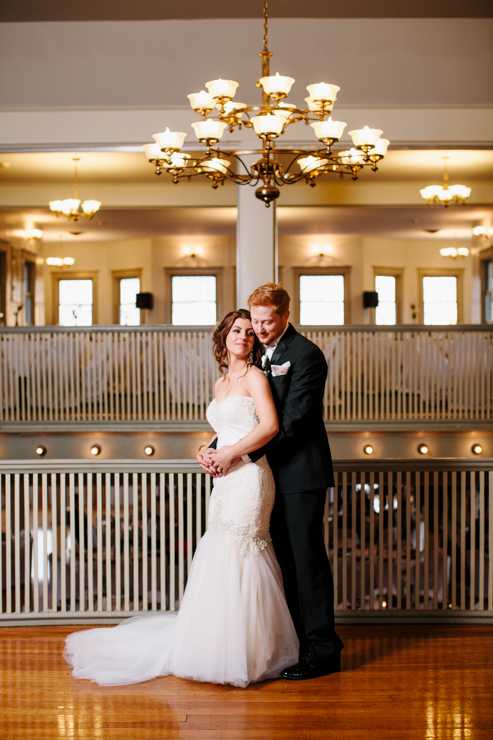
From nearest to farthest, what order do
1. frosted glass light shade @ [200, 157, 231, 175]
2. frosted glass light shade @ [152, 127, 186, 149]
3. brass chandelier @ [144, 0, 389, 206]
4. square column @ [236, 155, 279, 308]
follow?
brass chandelier @ [144, 0, 389, 206]
frosted glass light shade @ [152, 127, 186, 149]
frosted glass light shade @ [200, 157, 231, 175]
square column @ [236, 155, 279, 308]

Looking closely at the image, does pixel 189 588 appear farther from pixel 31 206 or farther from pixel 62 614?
pixel 31 206

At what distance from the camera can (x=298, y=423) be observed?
2922 millimetres

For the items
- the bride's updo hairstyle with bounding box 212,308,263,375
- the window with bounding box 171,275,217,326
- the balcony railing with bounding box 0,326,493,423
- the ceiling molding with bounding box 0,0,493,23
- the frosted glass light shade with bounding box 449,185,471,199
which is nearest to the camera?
the bride's updo hairstyle with bounding box 212,308,263,375

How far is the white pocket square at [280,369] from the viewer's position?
2988 millimetres

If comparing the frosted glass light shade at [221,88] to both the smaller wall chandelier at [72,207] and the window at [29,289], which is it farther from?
the window at [29,289]

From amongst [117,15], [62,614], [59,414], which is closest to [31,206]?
[59,414]

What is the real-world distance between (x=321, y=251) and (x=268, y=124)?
38.4 ft

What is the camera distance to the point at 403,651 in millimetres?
3250

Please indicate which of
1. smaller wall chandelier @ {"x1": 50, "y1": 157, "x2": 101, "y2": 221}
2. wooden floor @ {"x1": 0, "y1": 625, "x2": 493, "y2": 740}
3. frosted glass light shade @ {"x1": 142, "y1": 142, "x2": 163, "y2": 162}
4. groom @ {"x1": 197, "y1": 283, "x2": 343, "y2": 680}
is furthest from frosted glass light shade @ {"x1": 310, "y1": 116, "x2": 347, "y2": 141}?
smaller wall chandelier @ {"x1": 50, "y1": 157, "x2": 101, "y2": 221}

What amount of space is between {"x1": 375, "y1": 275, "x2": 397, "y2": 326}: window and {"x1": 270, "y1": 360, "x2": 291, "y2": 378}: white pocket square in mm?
13586

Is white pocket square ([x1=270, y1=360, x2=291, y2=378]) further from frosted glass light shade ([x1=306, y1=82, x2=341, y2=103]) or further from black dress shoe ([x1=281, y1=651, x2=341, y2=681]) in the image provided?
frosted glass light shade ([x1=306, y1=82, x2=341, y2=103])

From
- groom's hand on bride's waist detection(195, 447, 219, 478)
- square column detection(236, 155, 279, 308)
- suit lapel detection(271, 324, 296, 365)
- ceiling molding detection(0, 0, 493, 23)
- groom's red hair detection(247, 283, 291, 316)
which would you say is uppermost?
ceiling molding detection(0, 0, 493, 23)

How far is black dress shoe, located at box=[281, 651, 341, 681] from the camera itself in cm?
290

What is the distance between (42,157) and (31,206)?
223 centimetres
